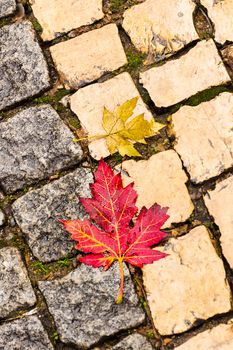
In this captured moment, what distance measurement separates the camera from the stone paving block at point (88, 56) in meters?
2.58

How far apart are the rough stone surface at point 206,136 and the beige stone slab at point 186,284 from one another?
0.91 feet

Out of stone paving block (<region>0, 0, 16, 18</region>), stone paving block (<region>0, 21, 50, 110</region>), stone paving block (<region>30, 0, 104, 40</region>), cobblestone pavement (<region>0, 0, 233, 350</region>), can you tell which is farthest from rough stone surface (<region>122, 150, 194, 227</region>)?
stone paving block (<region>0, 0, 16, 18</region>)

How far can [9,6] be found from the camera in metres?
2.69

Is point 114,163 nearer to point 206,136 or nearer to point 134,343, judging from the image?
point 206,136

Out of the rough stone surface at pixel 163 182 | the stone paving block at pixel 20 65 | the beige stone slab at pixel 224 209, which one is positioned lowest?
the beige stone slab at pixel 224 209

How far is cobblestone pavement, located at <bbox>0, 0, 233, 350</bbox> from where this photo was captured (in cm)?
229

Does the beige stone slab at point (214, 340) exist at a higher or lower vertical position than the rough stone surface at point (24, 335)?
lower

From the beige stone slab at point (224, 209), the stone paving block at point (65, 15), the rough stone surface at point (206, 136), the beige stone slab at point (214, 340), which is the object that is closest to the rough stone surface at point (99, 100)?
the rough stone surface at point (206, 136)

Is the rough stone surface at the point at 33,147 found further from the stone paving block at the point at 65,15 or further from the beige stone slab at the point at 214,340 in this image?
the beige stone slab at the point at 214,340

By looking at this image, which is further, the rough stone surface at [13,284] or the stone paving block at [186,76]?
the stone paving block at [186,76]

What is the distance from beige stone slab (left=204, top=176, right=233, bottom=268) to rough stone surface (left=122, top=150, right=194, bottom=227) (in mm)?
95

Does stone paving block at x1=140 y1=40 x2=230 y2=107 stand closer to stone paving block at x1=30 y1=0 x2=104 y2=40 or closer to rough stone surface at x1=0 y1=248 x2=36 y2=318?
stone paving block at x1=30 y1=0 x2=104 y2=40

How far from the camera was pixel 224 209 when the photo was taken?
2.37m

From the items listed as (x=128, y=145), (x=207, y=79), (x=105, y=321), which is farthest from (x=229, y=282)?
(x=207, y=79)
